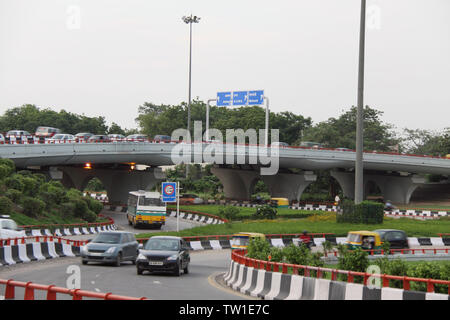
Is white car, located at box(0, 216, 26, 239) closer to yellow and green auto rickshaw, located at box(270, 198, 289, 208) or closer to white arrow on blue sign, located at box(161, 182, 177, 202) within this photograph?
white arrow on blue sign, located at box(161, 182, 177, 202)

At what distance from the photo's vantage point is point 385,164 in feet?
271

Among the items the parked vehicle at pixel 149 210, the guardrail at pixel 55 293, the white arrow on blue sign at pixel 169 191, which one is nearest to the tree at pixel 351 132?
the parked vehicle at pixel 149 210

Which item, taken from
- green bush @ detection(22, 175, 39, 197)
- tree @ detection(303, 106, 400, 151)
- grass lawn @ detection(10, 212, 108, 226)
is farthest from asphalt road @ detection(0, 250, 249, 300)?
tree @ detection(303, 106, 400, 151)

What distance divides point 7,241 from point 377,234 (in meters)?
→ 16.3

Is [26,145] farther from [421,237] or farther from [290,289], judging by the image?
[290,289]

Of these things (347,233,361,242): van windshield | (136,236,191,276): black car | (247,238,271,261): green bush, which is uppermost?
(247,238,271,261): green bush

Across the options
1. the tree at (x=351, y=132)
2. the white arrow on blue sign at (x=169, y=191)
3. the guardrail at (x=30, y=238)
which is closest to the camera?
the guardrail at (x=30, y=238)

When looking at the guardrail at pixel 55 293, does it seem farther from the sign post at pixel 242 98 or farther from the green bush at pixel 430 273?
the sign post at pixel 242 98

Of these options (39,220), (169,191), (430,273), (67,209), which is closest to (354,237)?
(169,191)

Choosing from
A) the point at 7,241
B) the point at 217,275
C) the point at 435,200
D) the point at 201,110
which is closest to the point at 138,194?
the point at 7,241

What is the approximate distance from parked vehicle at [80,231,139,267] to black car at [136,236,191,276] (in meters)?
2.47

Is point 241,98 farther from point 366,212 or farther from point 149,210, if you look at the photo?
point 366,212

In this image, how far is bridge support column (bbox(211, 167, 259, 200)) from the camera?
99750mm

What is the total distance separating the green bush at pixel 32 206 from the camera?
147 ft
